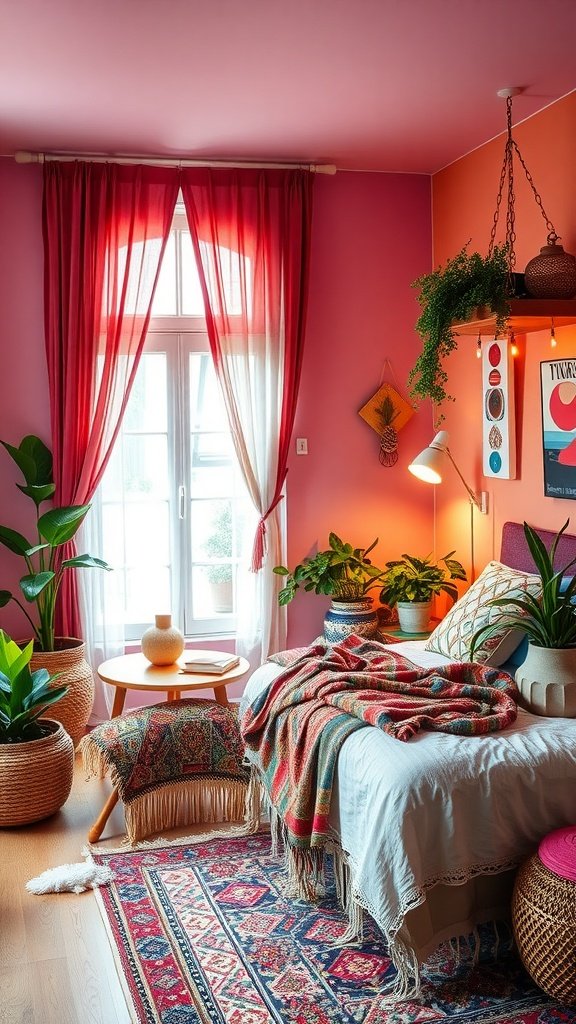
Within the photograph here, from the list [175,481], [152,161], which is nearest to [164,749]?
[175,481]

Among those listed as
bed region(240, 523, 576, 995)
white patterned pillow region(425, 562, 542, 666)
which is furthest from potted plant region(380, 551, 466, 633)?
bed region(240, 523, 576, 995)

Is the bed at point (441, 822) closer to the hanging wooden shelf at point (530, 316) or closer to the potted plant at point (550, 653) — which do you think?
the potted plant at point (550, 653)

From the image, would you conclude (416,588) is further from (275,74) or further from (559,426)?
(275,74)

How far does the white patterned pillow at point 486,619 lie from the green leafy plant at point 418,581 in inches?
30.2

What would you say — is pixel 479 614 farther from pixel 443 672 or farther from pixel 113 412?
pixel 113 412

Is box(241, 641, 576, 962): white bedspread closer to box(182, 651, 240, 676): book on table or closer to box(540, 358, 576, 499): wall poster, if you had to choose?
box(182, 651, 240, 676): book on table

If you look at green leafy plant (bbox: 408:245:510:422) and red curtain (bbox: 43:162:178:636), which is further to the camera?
red curtain (bbox: 43:162:178:636)

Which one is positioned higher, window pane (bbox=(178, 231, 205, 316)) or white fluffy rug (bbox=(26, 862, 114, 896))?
window pane (bbox=(178, 231, 205, 316))

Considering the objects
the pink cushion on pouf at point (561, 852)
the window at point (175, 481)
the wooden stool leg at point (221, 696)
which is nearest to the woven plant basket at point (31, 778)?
the wooden stool leg at point (221, 696)

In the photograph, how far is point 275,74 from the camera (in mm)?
3736

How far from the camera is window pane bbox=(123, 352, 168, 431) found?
511cm

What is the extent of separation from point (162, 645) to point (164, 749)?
0.58 meters

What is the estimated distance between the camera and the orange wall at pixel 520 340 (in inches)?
158

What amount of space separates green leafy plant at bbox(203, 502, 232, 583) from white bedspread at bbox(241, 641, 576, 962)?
2.45m
